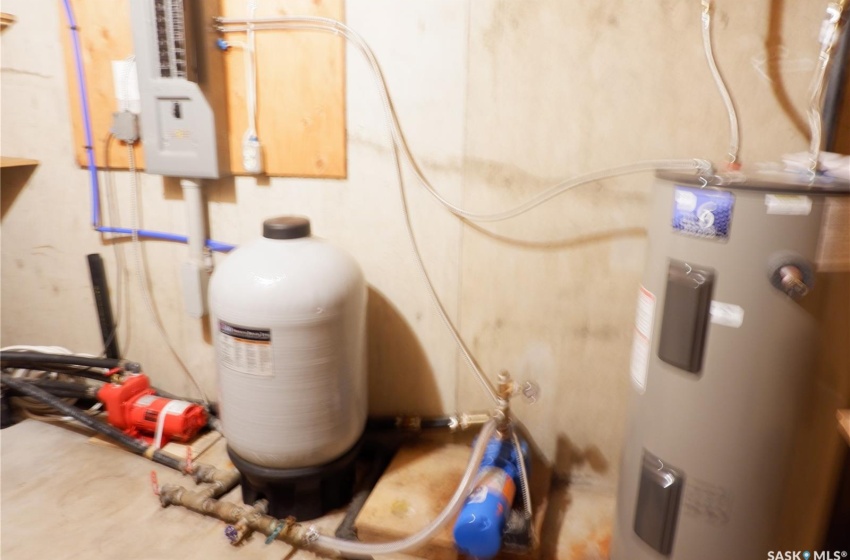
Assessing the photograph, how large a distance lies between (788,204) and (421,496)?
115 cm

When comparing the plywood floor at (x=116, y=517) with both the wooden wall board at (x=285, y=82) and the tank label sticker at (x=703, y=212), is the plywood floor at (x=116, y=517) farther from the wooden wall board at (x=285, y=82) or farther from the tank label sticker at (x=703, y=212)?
the wooden wall board at (x=285, y=82)

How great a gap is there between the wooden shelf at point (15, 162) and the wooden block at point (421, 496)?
177cm

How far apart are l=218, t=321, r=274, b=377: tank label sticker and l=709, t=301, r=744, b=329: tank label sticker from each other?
99 cm

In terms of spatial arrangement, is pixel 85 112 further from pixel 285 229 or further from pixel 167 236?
pixel 285 229

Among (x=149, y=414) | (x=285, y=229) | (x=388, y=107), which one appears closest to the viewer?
(x=285, y=229)

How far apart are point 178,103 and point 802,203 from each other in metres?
1.66

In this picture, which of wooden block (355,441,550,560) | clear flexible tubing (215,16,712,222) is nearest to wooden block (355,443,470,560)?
wooden block (355,441,550,560)

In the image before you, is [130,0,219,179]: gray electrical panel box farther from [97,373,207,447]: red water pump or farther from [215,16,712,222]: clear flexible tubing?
[97,373,207,447]: red water pump

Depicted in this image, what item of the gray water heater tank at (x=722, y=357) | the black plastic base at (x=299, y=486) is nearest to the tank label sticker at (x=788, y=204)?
the gray water heater tank at (x=722, y=357)

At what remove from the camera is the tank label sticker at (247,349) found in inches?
51.3

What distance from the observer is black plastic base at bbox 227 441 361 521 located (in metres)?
1.41

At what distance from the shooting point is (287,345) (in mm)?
1303

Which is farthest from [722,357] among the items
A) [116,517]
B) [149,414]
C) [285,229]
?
[149,414]

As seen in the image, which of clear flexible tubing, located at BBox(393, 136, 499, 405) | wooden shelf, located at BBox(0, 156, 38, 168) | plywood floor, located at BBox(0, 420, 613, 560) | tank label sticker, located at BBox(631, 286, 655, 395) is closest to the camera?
tank label sticker, located at BBox(631, 286, 655, 395)
